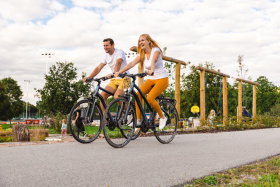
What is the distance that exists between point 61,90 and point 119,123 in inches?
1375

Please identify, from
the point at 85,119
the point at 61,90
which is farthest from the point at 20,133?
the point at 61,90

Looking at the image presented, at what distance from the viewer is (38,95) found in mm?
39406

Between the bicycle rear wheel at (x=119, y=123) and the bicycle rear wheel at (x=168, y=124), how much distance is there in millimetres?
824

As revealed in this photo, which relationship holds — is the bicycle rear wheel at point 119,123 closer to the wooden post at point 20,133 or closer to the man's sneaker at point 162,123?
the man's sneaker at point 162,123

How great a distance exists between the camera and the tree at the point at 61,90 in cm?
3844

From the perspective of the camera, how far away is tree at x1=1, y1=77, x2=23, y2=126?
46706mm

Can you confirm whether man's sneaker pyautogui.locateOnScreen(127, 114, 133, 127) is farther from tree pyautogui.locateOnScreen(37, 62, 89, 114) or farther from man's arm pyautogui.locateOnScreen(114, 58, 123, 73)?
tree pyautogui.locateOnScreen(37, 62, 89, 114)

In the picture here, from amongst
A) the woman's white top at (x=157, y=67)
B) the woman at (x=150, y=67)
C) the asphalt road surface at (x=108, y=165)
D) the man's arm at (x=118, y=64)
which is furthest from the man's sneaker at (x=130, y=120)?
the man's arm at (x=118, y=64)

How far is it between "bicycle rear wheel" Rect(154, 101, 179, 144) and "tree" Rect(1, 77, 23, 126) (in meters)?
43.4

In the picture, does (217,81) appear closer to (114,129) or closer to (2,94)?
(2,94)

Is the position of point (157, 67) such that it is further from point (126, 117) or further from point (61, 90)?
point (61, 90)

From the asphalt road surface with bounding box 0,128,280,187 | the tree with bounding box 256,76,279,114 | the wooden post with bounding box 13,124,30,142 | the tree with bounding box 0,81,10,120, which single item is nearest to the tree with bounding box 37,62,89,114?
the tree with bounding box 0,81,10,120

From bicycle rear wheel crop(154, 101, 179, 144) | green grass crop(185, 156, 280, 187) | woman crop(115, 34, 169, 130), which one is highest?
woman crop(115, 34, 169, 130)

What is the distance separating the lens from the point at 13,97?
176 ft
